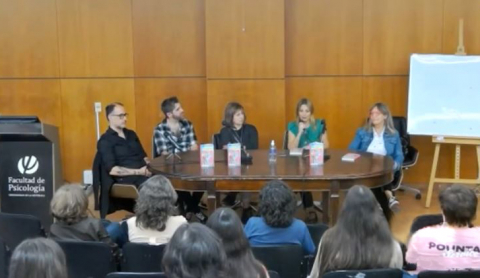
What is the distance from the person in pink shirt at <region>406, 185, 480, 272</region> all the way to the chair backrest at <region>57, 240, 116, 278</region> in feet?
4.87

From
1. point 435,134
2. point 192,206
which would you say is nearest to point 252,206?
point 192,206

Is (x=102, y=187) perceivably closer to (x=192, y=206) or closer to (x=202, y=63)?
(x=192, y=206)

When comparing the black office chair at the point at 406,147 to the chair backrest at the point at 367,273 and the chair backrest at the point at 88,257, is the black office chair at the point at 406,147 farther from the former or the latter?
the chair backrest at the point at 88,257

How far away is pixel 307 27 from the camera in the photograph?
7.00 meters

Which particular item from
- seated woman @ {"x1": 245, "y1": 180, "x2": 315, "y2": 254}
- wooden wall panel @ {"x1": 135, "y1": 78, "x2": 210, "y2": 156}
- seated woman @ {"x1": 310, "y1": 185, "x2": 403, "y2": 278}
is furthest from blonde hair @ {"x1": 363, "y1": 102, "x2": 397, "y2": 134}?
seated woman @ {"x1": 310, "y1": 185, "x2": 403, "y2": 278}

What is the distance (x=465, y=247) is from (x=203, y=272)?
1.50 meters

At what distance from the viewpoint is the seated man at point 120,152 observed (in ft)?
17.8

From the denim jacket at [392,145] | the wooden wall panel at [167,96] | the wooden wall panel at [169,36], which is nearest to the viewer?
the denim jacket at [392,145]

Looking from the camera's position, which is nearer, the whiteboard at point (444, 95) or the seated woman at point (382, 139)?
the seated woman at point (382, 139)

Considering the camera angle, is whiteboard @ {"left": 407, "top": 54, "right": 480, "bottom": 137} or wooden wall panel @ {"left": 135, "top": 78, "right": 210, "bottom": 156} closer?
whiteboard @ {"left": 407, "top": 54, "right": 480, "bottom": 137}

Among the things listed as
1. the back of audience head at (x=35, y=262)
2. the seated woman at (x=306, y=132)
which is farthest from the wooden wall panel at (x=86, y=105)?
the back of audience head at (x=35, y=262)

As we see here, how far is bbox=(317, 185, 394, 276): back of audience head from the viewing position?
275cm

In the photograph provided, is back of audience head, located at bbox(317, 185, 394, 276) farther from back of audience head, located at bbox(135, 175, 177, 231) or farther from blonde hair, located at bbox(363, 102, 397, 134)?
blonde hair, located at bbox(363, 102, 397, 134)

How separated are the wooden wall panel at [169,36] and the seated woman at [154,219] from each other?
3.84 m
